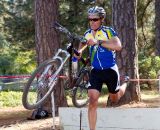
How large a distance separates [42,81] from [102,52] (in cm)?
126

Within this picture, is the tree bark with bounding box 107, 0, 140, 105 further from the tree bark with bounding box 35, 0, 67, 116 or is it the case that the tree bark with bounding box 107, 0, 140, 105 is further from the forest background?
the forest background

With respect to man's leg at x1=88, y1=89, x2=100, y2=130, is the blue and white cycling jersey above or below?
above

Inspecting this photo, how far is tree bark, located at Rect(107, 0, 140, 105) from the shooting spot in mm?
11422

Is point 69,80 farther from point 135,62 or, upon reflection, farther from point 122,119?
point 135,62

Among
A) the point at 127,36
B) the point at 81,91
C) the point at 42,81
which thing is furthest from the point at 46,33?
the point at 42,81

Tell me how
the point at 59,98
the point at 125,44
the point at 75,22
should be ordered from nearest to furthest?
the point at 59,98
the point at 125,44
the point at 75,22

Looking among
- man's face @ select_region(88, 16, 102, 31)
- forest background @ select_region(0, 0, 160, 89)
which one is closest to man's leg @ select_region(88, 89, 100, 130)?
man's face @ select_region(88, 16, 102, 31)

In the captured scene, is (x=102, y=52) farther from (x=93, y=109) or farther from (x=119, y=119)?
(x=119, y=119)

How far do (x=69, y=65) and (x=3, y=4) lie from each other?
23651 millimetres

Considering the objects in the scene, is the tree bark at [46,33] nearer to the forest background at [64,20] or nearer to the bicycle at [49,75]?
the bicycle at [49,75]

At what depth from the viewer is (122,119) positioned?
714cm

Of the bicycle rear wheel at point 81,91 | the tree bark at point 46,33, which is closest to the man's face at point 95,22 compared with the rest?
the bicycle rear wheel at point 81,91

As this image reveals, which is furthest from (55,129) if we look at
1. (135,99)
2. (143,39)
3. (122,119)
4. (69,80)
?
(143,39)

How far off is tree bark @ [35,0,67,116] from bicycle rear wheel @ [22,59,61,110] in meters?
3.15
